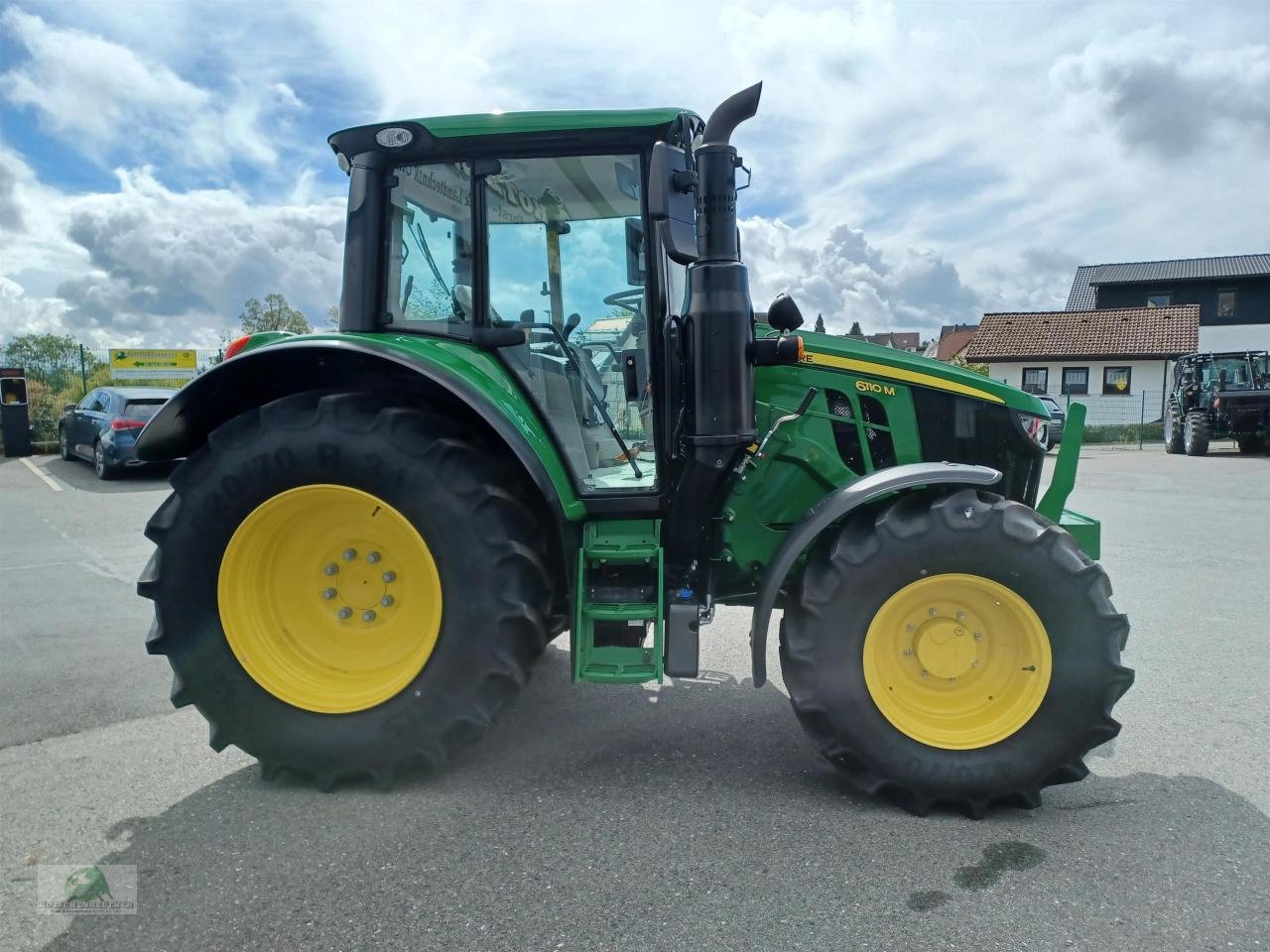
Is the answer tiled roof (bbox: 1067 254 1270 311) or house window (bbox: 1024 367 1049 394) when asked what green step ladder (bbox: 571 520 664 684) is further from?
tiled roof (bbox: 1067 254 1270 311)

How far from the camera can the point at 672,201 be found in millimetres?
2867

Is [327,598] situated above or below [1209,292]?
below

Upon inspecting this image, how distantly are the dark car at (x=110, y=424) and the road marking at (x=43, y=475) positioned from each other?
24.0 inches

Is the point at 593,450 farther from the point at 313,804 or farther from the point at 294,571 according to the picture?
the point at 313,804

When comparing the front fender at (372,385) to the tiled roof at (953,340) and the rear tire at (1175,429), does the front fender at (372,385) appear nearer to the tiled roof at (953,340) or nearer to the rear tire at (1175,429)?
the rear tire at (1175,429)

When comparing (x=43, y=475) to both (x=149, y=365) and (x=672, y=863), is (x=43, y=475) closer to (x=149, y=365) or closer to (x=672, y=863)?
(x=149, y=365)

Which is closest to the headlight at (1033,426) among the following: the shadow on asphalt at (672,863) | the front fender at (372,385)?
the shadow on asphalt at (672,863)

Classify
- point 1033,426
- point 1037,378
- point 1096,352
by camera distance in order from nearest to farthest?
point 1033,426, point 1096,352, point 1037,378

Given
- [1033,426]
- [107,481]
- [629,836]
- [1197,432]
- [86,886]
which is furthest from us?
[1197,432]

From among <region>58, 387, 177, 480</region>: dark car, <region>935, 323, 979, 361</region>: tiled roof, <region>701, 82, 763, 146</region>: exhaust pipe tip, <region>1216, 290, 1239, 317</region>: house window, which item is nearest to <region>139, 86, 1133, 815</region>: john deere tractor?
<region>701, 82, 763, 146</region>: exhaust pipe tip

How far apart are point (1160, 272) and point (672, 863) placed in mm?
45051

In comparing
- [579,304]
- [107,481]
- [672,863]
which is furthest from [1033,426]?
[107,481]

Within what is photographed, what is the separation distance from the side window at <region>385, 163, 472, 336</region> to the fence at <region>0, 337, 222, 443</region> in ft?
50.9

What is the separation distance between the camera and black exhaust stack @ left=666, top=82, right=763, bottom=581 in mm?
3016
